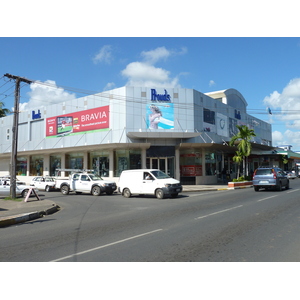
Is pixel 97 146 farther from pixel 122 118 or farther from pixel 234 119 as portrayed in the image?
pixel 234 119

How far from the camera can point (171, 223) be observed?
33.0 ft

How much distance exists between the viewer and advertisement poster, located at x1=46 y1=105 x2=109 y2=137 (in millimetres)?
30525

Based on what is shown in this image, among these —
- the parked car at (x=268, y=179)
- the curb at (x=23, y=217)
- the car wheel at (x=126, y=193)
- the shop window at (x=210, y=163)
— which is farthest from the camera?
the shop window at (x=210, y=163)

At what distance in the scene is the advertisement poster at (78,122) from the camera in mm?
30525

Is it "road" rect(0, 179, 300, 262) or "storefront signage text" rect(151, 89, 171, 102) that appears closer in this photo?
"road" rect(0, 179, 300, 262)

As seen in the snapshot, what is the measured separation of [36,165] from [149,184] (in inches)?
A: 988

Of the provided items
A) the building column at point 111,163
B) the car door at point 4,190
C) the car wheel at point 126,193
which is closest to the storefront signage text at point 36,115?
the building column at point 111,163

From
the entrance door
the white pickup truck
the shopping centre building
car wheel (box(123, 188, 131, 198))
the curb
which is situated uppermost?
the shopping centre building

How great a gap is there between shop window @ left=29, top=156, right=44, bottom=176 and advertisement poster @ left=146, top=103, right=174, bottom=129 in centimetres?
1742

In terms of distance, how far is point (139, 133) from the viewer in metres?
27.4

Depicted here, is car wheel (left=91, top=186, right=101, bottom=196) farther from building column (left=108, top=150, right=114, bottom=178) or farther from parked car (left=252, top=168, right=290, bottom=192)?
parked car (left=252, top=168, right=290, bottom=192)

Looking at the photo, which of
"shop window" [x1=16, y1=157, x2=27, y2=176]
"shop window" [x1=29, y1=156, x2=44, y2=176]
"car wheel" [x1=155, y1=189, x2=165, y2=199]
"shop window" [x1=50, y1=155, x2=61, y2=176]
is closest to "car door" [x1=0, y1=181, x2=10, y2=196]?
"car wheel" [x1=155, y1=189, x2=165, y2=199]

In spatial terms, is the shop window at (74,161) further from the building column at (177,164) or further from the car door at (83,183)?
the building column at (177,164)

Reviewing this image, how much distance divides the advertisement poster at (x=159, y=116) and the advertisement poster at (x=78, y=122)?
14.3 ft
